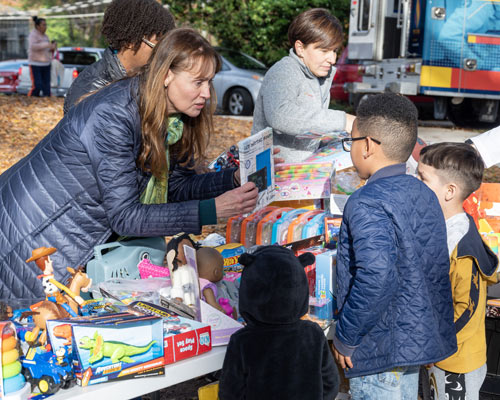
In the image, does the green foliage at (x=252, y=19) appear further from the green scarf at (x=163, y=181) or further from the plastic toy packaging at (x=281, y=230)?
the green scarf at (x=163, y=181)

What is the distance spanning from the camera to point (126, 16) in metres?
3.08

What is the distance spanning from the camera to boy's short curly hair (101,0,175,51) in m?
3.07

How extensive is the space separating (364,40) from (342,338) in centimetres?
1033

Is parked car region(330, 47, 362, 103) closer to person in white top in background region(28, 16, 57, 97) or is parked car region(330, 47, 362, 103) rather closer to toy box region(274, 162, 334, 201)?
person in white top in background region(28, 16, 57, 97)

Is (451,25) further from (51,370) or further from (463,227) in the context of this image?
(51,370)

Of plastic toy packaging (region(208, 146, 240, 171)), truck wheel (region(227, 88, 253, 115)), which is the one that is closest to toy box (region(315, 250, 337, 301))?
plastic toy packaging (region(208, 146, 240, 171))

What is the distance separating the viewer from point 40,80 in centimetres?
1313

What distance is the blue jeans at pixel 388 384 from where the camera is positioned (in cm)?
232

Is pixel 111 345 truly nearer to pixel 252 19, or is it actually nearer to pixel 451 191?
pixel 451 191

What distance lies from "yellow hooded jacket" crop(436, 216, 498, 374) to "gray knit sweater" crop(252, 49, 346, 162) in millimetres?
991

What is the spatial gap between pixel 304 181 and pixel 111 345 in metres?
1.71

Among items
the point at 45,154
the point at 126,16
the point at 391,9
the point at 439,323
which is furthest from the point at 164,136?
the point at 391,9

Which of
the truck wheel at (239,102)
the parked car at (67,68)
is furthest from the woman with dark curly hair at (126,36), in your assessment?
the parked car at (67,68)

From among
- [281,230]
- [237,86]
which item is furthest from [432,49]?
[281,230]
